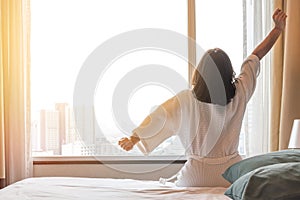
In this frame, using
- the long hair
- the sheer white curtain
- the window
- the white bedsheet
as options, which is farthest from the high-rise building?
the long hair

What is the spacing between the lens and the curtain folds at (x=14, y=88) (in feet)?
10.2

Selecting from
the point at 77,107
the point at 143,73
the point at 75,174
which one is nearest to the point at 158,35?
the point at 143,73

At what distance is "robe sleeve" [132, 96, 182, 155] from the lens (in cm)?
189

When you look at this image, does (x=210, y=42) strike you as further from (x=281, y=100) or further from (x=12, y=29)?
(x=12, y=29)

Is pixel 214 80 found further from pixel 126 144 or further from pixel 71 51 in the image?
pixel 71 51

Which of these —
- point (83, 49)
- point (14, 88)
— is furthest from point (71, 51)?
point (14, 88)

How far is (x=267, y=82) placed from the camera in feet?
9.77

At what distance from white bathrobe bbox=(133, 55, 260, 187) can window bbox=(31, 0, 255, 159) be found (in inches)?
49.1

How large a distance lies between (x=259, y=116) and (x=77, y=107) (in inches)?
54.7

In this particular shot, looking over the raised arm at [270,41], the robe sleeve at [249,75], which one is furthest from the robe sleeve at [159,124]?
the raised arm at [270,41]

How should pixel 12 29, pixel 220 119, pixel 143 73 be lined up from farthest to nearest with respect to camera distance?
1. pixel 12 29
2. pixel 143 73
3. pixel 220 119

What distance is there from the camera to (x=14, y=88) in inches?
122

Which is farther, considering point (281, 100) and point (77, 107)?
point (77, 107)

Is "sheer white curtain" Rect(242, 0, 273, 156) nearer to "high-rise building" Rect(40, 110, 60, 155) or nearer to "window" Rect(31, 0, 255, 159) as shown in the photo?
"window" Rect(31, 0, 255, 159)
